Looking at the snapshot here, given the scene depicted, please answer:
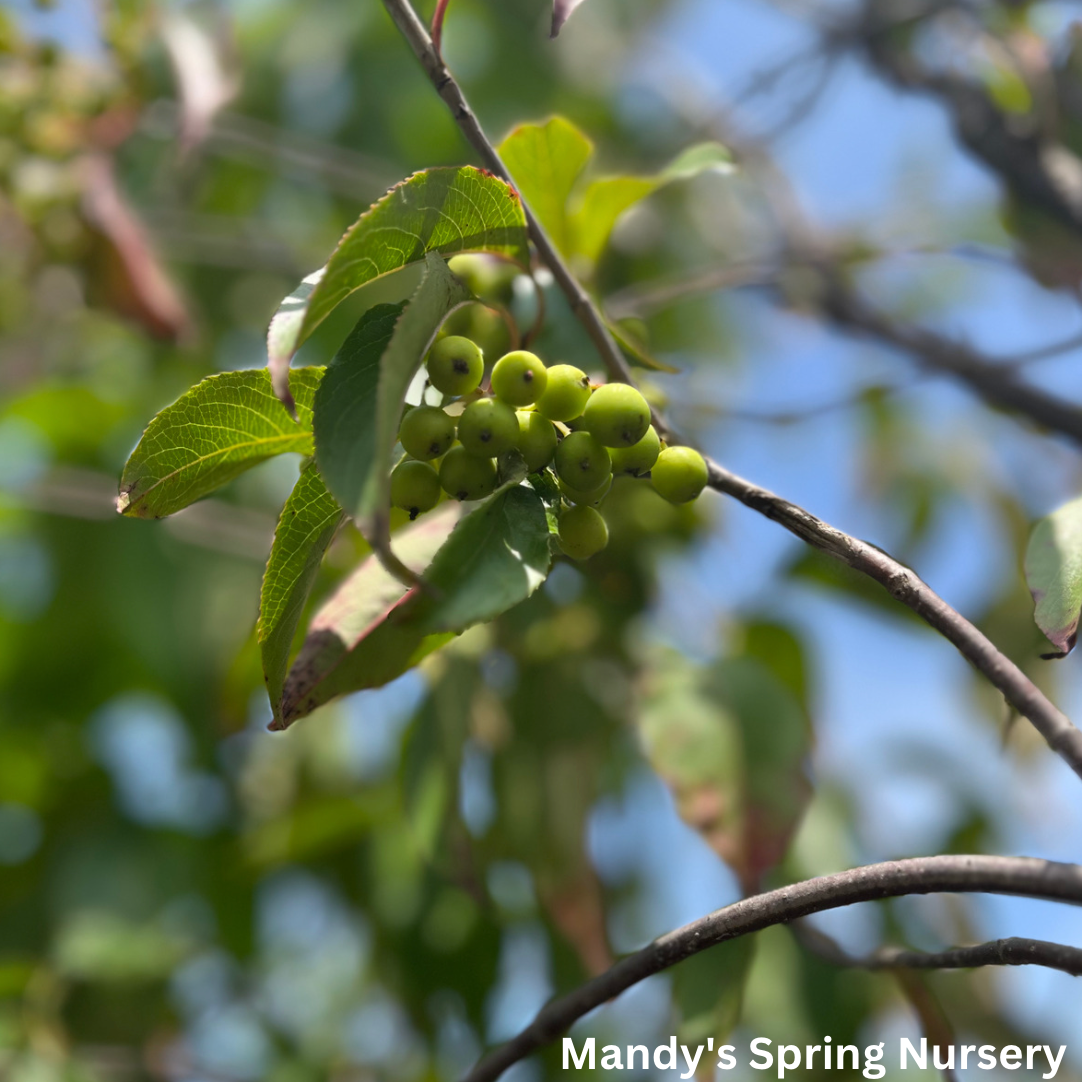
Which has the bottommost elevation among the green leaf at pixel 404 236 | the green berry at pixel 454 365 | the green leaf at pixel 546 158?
the green berry at pixel 454 365

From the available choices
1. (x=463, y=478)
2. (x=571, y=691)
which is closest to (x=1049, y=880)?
(x=463, y=478)

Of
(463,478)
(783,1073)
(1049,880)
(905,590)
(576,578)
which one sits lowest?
(783,1073)

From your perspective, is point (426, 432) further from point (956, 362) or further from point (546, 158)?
point (956, 362)

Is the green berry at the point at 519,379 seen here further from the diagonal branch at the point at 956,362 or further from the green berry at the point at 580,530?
the diagonal branch at the point at 956,362

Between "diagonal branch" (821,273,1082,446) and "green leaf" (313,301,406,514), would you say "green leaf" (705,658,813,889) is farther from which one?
"green leaf" (313,301,406,514)

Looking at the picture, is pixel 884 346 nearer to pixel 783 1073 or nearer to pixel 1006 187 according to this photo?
pixel 1006 187

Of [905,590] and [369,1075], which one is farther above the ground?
[905,590]

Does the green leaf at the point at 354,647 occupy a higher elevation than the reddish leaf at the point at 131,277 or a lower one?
lower

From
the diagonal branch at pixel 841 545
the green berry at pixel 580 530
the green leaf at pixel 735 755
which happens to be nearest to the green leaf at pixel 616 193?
the diagonal branch at pixel 841 545
